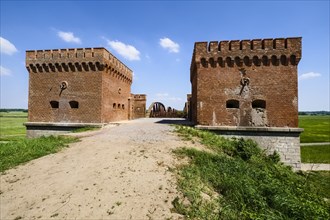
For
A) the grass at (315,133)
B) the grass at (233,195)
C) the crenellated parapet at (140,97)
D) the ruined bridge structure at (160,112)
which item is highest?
the crenellated parapet at (140,97)

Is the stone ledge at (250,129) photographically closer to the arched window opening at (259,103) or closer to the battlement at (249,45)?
the arched window opening at (259,103)

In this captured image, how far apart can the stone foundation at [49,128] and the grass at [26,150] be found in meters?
5.24

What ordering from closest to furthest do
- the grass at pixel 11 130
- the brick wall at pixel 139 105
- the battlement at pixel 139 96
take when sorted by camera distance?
the battlement at pixel 139 96 → the brick wall at pixel 139 105 → the grass at pixel 11 130

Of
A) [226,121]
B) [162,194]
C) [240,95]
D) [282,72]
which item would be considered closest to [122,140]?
[162,194]

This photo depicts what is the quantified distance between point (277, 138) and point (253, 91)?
301cm

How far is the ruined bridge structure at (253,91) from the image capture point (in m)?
12.6

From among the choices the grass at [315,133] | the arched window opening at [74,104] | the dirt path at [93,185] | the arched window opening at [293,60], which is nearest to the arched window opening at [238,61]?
the arched window opening at [293,60]

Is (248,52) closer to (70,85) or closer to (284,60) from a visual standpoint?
(284,60)

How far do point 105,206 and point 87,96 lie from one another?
39.1ft

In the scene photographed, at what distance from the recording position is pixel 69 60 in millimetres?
15523

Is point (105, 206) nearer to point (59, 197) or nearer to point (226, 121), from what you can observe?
point (59, 197)

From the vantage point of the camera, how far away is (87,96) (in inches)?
606

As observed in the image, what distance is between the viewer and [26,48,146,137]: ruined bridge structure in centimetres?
1529

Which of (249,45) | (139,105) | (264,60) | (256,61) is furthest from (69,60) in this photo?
(264,60)
